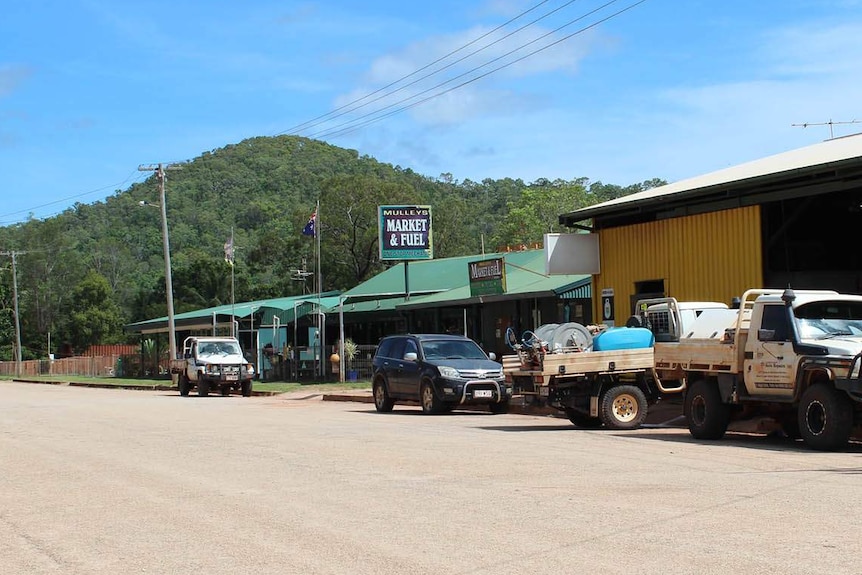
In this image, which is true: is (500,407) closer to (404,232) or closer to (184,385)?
(184,385)

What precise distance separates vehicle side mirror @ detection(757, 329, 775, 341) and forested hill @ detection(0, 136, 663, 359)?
57670 mm

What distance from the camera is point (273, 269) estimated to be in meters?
105

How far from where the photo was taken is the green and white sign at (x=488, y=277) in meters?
36.9

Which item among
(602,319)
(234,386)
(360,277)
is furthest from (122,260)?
(602,319)

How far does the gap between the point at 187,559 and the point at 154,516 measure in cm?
212

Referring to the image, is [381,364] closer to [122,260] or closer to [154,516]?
[154,516]

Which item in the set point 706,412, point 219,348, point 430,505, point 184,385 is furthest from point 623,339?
point 184,385

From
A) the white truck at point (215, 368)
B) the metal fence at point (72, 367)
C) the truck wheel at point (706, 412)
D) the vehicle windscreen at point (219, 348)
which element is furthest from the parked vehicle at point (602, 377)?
the metal fence at point (72, 367)

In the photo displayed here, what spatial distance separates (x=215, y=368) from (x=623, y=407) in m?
22.8

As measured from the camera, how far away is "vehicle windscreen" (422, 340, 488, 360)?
24766 millimetres

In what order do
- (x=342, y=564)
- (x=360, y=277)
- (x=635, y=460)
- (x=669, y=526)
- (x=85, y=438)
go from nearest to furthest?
(x=342, y=564), (x=669, y=526), (x=635, y=460), (x=85, y=438), (x=360, y=277)

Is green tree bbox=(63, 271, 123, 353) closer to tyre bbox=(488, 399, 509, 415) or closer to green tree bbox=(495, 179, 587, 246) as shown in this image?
green tree bbox=(495, 179, 587, 246)

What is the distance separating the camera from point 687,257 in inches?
1026

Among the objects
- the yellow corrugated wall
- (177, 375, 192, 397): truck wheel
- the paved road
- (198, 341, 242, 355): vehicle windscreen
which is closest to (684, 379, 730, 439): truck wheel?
the paved road
